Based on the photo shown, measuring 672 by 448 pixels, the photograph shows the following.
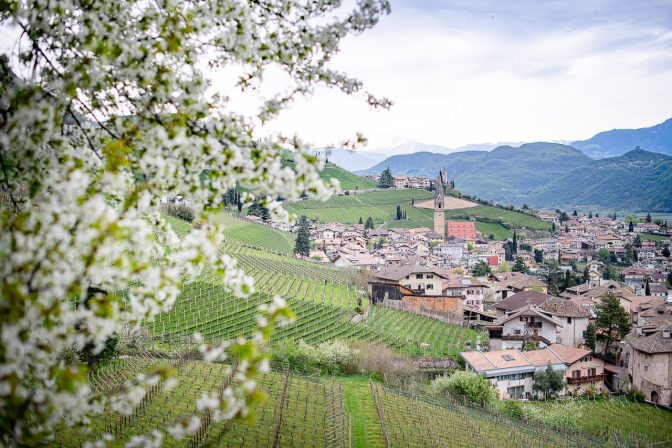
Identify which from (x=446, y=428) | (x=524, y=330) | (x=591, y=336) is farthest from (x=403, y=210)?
(x=446, y=428)

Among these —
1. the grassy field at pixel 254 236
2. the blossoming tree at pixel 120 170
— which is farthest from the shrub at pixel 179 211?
the blossoming tree at pixel 120 170

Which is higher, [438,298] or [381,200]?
[381,200]

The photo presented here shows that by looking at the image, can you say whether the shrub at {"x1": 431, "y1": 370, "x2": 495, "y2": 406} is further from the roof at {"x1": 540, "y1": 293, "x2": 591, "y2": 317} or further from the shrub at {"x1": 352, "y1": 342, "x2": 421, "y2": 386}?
the roof at {"x1": 540, "y1": 293, "x2": 591, "y2": 317}

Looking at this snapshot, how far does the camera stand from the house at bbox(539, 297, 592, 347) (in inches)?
1911

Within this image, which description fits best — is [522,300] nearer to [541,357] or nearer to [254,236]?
[541,357]

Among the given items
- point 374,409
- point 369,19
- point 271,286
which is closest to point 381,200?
point 271,286

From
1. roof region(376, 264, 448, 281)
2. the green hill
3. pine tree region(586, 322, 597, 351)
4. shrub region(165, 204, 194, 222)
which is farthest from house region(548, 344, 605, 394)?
the green hill

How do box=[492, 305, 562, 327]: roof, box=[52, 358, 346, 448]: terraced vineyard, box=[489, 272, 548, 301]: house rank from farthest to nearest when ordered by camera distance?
box=[489, 272, 548, 301]: house, box=[492, 305, 562, 327]: roof, box=[52, 358, 346, 448]: terraced vineyard

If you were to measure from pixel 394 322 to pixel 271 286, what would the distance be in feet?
36.1

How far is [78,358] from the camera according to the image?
68.3ft

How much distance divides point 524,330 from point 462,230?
81140 mm

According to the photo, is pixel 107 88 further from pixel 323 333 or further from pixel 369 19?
pixel 323 333

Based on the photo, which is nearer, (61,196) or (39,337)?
(39,337)

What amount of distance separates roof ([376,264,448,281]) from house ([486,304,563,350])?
14520mm
